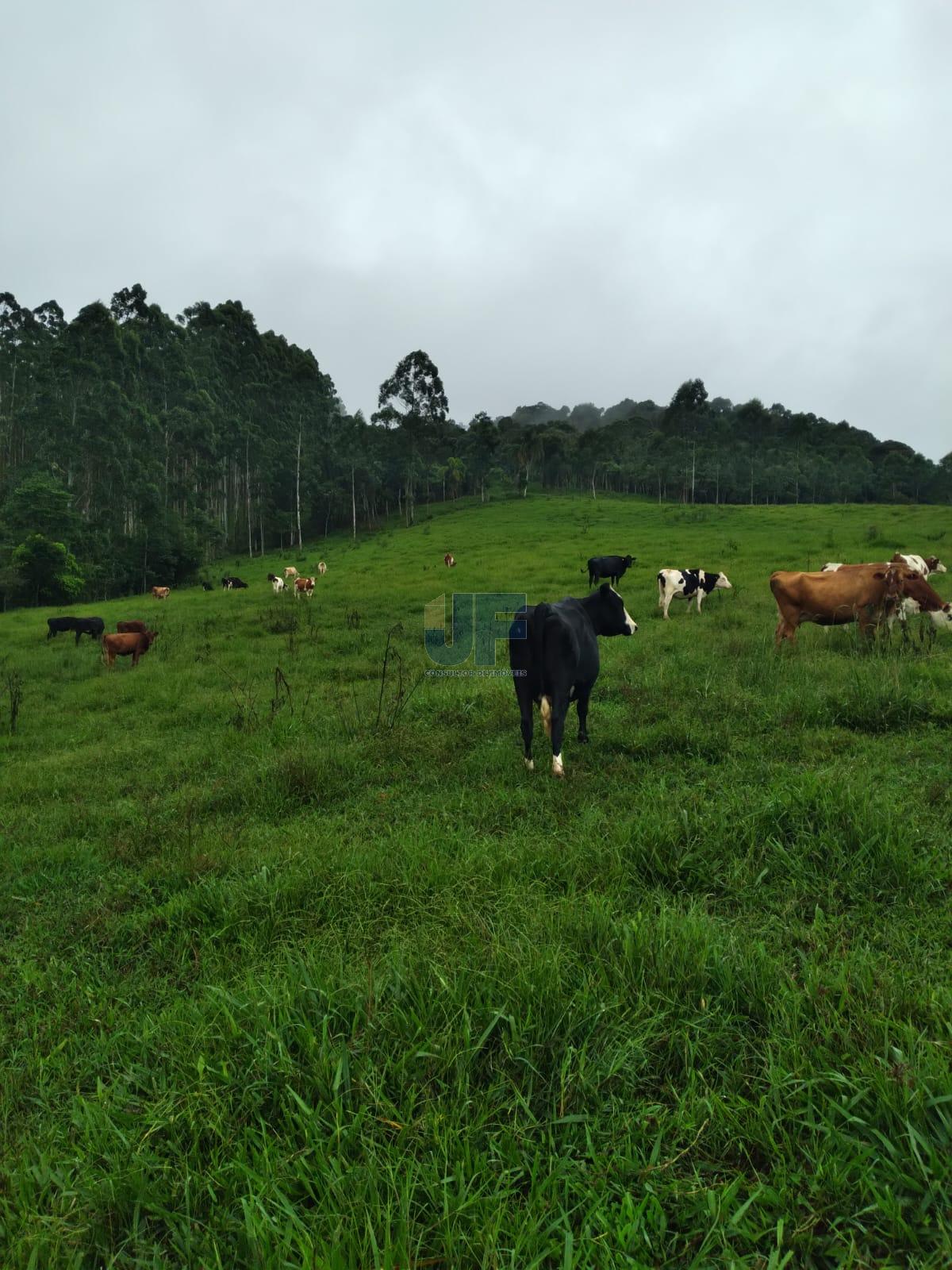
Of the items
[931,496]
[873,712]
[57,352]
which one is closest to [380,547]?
[873,712]

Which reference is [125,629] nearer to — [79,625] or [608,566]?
[79,625]

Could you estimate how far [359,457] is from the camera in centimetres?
5466

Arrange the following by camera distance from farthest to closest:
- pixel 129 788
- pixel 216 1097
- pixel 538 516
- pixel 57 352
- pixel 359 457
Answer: pixel 359 457, pixel 57 352, pixel 538 516, pixel 129 788, pixel 216 1097

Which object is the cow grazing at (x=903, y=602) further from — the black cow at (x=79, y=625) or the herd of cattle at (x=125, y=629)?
the black cow at (x=79, y=625)

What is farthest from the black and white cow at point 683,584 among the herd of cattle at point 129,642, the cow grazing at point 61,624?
the cow grazing at point 61,624

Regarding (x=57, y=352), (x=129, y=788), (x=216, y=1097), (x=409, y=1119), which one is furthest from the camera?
(x=57, y=352)

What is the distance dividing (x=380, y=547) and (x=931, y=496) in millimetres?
69975

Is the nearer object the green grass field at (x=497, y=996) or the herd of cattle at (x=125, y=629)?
the green grass field at (x=497, y=996)

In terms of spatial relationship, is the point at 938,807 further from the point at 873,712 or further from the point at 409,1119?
the point at 409,1119

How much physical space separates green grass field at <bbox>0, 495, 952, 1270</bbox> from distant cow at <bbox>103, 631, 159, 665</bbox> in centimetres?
657

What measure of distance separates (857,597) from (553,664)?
20.5ft

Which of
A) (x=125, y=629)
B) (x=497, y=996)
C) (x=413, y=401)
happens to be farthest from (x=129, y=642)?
(x=413, y=401)

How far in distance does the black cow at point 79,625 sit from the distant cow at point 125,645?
16.2 ft

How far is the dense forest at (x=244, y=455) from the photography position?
35.9 m
